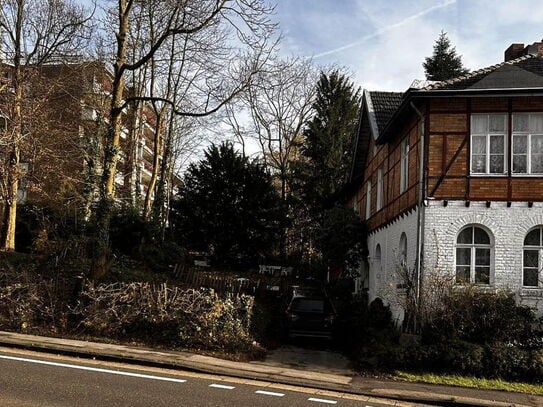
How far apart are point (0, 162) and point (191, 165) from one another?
19.2 metres

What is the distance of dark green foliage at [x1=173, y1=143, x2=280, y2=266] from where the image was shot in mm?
34594

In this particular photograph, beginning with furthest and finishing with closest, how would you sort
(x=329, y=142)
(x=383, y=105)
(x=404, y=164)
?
(x=329, y=142) < (x=383, y=105) < (x=404, y=164)

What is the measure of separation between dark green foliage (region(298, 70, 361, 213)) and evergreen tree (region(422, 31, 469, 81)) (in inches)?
239

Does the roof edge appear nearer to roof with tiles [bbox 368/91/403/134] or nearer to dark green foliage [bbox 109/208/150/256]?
roof with tiles [bbox 368/91/403/134]

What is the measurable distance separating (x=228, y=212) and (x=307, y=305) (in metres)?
17.5

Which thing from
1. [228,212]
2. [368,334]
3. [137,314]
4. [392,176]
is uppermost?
[392,176]

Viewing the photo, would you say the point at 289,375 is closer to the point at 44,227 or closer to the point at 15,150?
the point at 15,150

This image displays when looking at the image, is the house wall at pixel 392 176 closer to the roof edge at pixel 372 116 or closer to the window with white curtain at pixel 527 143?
the roof edge at pixel 372 116

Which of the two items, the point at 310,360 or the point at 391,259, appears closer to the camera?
the point at 310,360

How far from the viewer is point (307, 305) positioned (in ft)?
58.3

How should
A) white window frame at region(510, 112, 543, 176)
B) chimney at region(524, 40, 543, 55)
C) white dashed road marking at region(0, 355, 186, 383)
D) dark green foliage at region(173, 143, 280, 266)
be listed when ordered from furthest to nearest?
dark green foliage at region(173, 143, 280, 266) → chimney at region(524, 40, 543, 55) → white window frame at region(510, 112, 543, 176) → white dashed road marking at region(0, 355, 186, 383)

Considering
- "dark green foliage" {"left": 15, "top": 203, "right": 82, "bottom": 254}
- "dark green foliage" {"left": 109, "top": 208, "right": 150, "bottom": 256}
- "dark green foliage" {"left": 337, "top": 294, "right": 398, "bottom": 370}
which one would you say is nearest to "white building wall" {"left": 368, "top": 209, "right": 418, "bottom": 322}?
"dark green foliage" {"left": 337, "top": 294, "right": 398, "bottom": 370}

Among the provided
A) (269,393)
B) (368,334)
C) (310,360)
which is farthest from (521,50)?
(269,393)

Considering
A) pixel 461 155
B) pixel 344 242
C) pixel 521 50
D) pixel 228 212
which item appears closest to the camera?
pixel 461 155
